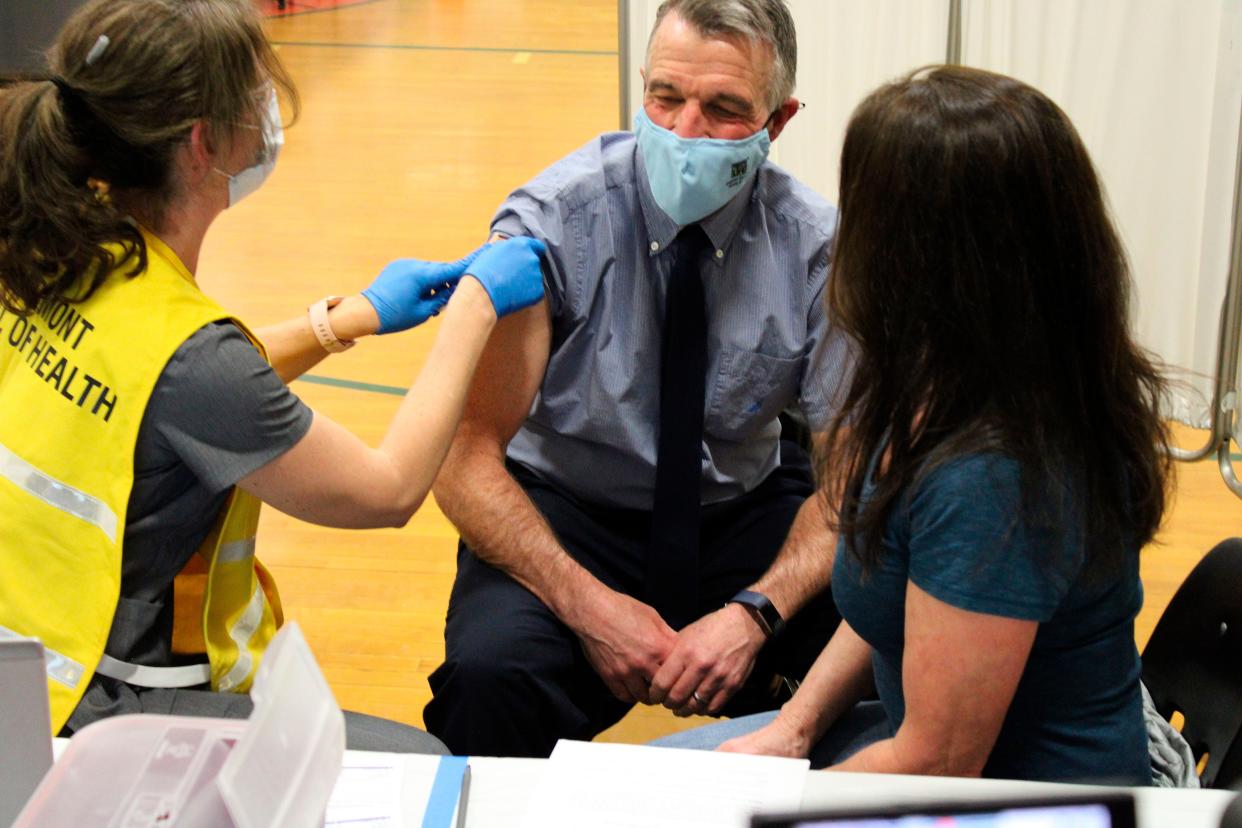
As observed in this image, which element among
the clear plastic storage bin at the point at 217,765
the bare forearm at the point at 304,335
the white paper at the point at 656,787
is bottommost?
the white paper at the point at 656,787

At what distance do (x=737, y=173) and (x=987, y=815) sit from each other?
1.44 meters

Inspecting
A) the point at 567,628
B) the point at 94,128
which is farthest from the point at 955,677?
the point at 94,128

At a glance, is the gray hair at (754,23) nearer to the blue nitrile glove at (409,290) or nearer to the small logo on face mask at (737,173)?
the small logo on face mask at (737,173)

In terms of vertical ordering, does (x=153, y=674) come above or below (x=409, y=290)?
below

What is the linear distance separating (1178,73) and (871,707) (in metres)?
2.09


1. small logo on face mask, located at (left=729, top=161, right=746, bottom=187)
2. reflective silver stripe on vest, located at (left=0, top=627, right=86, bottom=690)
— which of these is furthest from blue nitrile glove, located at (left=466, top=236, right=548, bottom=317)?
reflective silver stripe on vest, located at (left=0, top=627, right=86, bottom=690)

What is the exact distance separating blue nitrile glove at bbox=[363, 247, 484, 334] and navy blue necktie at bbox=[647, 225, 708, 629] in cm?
32

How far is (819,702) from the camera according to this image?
1.64m

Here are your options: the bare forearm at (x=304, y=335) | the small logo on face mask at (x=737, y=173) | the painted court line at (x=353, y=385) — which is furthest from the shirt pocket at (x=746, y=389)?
the painted court line at (x=353, y=385)

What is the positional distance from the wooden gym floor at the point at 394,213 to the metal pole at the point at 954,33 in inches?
47.1

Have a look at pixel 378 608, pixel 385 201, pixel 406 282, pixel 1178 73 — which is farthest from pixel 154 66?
pixel 385 201

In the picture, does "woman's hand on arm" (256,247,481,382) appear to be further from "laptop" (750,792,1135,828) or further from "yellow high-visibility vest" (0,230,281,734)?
"laptop" (750,792,1135,828)

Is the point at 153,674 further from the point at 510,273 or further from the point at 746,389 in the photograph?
the point at 746,389

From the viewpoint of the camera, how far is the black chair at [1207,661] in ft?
4.97
